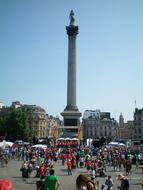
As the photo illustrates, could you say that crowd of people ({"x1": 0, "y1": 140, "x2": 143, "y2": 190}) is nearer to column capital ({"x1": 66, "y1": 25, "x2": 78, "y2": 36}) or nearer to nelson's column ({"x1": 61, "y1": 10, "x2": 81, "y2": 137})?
nelson's column ({"x1": 61, "y1": 10, "x2": 81, "y2": 137})

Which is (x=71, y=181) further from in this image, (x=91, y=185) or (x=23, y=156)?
(x=23, y=156)

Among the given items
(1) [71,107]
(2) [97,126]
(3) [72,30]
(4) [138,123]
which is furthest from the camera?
(2) [97,126]

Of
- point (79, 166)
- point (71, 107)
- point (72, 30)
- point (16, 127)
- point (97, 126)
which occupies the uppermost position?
point (72, 30)

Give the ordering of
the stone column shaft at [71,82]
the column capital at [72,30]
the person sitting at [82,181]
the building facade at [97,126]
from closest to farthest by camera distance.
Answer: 1. the person sitting at [82,181]
2. the stone column shaft at [71,82]
3. the column capital at [72,30]
4. the building facade at [97,126]

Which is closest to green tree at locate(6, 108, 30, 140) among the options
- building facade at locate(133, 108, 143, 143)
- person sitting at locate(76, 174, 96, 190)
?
building facade at locate(133, 108, 143, 143)

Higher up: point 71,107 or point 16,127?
point 71,107

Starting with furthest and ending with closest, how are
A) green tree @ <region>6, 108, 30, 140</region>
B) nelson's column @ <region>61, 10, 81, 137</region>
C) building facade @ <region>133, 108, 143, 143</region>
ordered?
building facade @ <region>133, 108, 143, 143</region>
green tree @ <region>6, 108, 30, 140</region>
nelson's column @ <region>61, 10, 81, 137</region>

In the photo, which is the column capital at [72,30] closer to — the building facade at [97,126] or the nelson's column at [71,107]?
the nelson's column at [71,107]

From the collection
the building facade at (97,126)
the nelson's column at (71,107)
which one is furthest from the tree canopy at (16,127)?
the building facade at (97,126)

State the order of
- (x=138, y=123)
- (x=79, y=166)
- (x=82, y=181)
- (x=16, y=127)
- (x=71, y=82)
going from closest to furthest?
1. (x=82, y=181)
2. (x=79, y=166)
3. (x=71, y=82)
4. (x=16, y=127)
5. (x=138, y=123)

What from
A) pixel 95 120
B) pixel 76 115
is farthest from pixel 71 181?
pixel 95 120

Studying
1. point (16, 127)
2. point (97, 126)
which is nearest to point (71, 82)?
point (16, 127)

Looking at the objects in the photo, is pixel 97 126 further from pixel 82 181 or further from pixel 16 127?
pixel 82 181

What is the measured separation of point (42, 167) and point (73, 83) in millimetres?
64552
